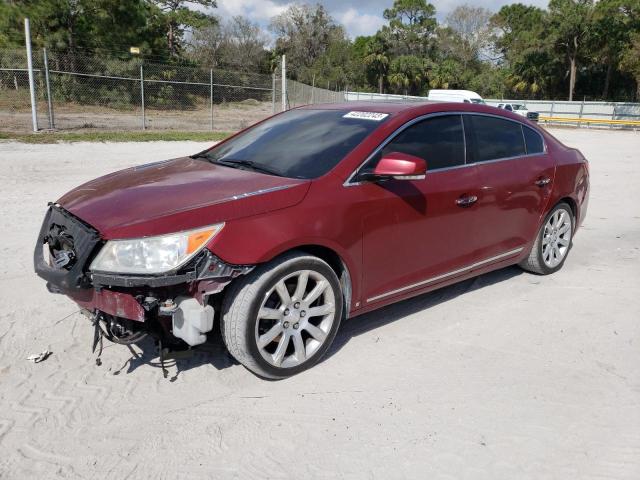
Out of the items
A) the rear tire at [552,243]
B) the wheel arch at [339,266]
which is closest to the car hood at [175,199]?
the wheel arch at [339,266]

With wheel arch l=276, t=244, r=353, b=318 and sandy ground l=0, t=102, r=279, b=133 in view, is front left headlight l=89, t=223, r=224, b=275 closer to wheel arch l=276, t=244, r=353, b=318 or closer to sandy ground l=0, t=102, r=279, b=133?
wheel arch l=276, t=244, r=353, b=318

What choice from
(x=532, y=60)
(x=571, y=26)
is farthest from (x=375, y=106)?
(x=532, y=60)

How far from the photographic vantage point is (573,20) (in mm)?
45781

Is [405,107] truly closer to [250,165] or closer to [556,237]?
[250,165]

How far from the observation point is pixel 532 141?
498 centimetres

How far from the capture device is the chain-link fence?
59.2 ft

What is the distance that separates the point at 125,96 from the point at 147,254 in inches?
775

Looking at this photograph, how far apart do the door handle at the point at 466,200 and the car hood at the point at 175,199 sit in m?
1.33

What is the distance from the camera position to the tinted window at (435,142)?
12.7 ft

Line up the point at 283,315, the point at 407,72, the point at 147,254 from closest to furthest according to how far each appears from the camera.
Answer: the point at 147,254 → the point at 283,315 → the point at 407,72

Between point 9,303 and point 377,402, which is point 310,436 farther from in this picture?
point 9,303

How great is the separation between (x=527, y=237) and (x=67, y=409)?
3.87 metres

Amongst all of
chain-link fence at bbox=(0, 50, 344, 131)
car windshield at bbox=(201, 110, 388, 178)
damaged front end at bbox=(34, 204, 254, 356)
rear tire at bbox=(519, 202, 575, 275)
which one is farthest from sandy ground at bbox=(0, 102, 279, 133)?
rear tire at bbox=(519, 202, 575, 275)

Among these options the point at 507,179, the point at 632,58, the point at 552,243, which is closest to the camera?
the point at 507,179
